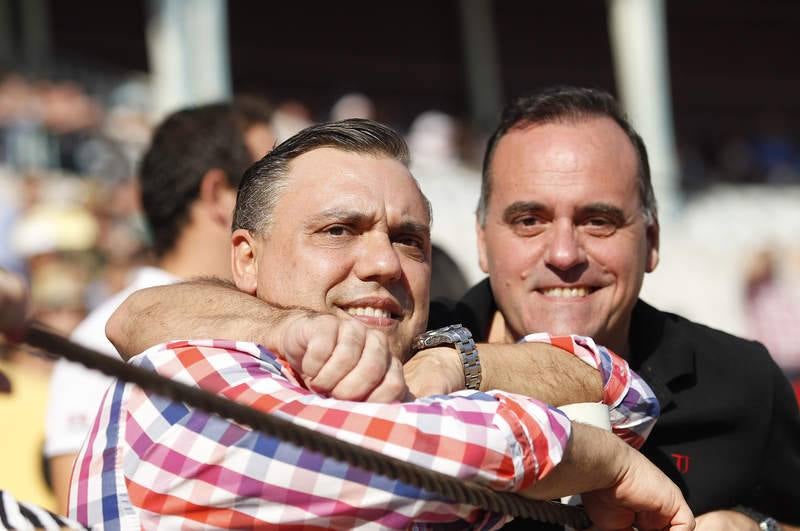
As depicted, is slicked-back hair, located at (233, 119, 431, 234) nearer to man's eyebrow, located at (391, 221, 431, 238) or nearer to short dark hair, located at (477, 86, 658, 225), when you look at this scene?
man's eyebrow, located at (391, 221, 431, 238)

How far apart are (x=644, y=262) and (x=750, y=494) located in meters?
0.69

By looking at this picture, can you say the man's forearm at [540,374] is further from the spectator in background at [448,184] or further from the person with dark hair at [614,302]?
the spectator in background at [448,184]

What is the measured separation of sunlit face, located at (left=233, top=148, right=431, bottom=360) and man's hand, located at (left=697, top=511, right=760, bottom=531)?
35.0 inches

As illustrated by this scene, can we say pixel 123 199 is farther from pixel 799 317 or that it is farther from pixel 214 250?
pixel 799 317

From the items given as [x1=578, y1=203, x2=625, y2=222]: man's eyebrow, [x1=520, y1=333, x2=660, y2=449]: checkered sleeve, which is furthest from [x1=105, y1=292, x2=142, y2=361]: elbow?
[x1=578, y1=203, x2=625, y2=222]: man's eyebrow

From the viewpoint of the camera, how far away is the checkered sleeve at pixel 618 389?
8.02 ft

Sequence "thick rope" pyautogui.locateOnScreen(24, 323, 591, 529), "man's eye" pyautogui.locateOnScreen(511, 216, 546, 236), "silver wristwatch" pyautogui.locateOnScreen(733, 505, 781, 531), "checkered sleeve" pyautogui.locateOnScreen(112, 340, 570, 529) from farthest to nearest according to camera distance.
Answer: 1. "man's eye" pyautogui.locateOnScreen(511, 216, 546, 236)
2. "silver wristwatch" pyautogui.locateOnScreen(733, 505, 781, 531)
3. "checkered sleeve" pyautogui.locateOnScreen(112, 340, 570, 529)
4. "thick rope" pyautogui.locateOnScreen(24, 323, 591, 529)

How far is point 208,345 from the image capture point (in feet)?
6.95

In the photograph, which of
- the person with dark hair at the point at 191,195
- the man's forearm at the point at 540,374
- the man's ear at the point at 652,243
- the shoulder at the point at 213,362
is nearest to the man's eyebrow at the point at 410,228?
the man's forearm at the point at 540,374

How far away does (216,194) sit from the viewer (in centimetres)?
445

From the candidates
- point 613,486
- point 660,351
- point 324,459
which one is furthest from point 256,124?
point 324,459

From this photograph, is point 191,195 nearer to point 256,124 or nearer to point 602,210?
point 256,124

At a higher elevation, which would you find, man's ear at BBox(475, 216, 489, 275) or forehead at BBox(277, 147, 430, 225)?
forehead at BBox(277, 147, 430, 225)

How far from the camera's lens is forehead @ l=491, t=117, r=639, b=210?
3.18m
